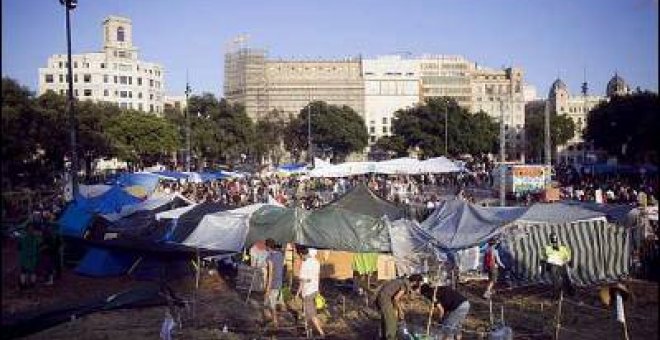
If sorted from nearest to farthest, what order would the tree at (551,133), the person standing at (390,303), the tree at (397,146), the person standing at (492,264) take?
the person standing at (390,303), the person standing at (492,264), the tree at (397,146), the tree at (551,133)

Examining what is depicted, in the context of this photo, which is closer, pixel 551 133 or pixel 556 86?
pixel 551 133

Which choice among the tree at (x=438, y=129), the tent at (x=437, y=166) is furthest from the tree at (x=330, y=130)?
the tent at (x=437, y=166)

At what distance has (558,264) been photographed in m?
14.5

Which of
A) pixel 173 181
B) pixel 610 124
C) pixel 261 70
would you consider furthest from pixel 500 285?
pixel 261 70

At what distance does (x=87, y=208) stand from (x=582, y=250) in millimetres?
14381

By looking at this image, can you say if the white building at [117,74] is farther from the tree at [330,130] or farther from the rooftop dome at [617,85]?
the rooftop dome at [617,85]

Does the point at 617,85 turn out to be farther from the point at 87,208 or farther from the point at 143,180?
the point at 87,208

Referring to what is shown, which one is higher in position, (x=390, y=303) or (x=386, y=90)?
(x=386, y=90)

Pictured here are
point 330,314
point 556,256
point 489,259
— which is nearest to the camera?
point 330,314

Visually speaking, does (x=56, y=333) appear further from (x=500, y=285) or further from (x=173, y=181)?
(x=173, y=181)

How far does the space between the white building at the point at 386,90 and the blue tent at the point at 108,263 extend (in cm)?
13580

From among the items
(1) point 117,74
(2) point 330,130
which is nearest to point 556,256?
(2) point 330,130

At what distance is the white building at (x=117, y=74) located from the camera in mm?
117250

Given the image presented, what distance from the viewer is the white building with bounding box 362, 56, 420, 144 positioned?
153863 mm
